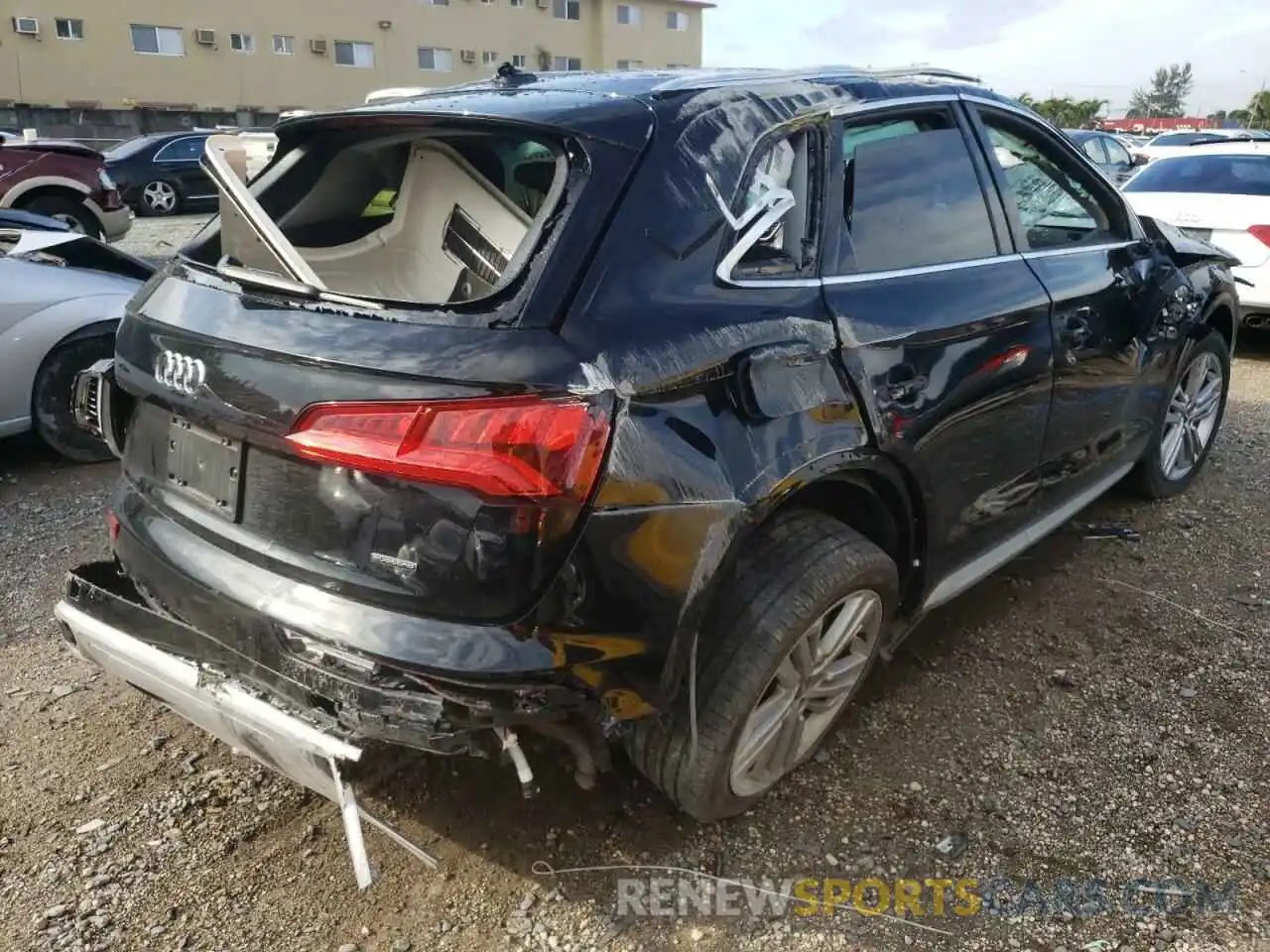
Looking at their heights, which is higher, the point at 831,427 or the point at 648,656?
the point at 831,427

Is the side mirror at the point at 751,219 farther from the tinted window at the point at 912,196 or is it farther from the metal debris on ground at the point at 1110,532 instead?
the metal debris on ground at the point at 1110,532

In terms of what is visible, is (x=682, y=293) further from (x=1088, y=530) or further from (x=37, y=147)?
(x=37, y=147)

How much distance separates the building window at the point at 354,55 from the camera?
35875 mm

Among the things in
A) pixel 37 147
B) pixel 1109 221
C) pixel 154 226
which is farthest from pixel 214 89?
pixel 1109 221

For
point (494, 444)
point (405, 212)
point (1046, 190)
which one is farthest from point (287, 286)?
point (1046, 190)

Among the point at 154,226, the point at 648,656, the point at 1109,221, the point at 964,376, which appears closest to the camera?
the point at 648,656

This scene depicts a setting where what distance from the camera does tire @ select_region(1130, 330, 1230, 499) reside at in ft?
13.7

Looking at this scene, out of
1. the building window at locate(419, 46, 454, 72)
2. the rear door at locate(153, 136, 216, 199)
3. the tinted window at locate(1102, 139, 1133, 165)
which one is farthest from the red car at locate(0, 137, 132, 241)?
the building window at locate(419, 46, 454, 72)

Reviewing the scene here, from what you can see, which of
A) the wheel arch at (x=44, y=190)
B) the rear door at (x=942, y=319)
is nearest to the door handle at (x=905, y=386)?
the rear door at (x=942, y=319)

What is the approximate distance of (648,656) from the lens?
199 centimetres

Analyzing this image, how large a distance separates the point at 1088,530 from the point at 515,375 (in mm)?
3254

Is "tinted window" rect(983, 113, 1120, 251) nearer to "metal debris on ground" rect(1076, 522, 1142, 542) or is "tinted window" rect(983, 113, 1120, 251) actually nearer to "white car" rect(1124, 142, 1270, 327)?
"metal debris on ground" rect(1076, 522, 1142, 542)

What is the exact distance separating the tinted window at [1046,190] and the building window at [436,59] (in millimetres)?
38554

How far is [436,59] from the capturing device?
126ft
